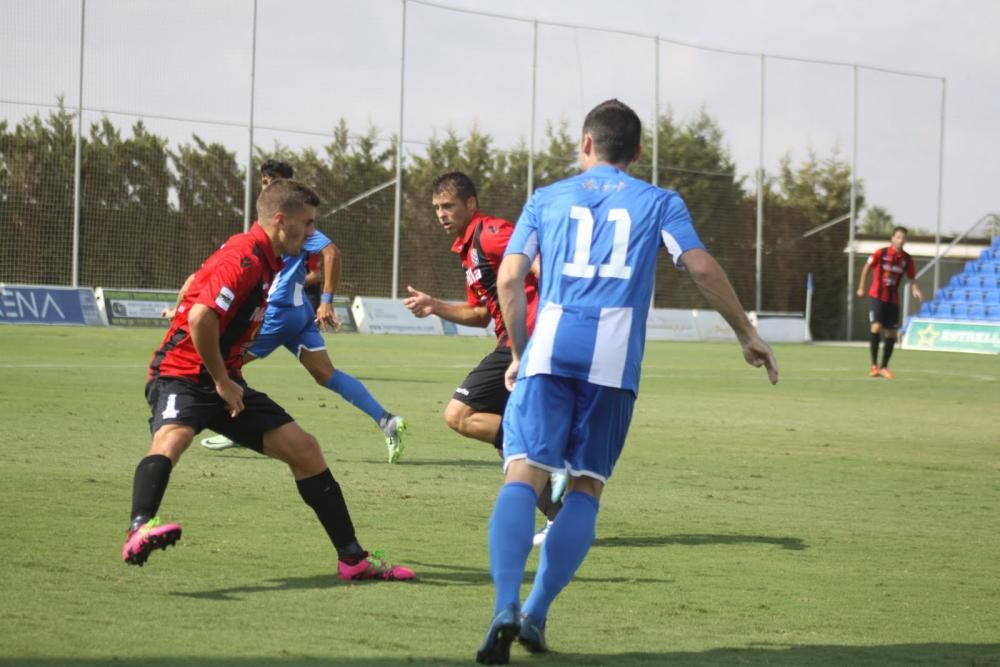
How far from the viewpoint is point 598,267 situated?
5.16 meters

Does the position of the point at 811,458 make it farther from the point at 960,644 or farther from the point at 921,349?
the point at 921,349

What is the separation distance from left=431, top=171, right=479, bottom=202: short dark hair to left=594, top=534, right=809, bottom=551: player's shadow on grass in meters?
2.11

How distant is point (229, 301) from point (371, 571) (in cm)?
134

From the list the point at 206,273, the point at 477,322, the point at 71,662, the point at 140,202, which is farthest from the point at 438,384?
the point at 140,202

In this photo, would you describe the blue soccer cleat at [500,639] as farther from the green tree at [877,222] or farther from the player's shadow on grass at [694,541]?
the green tree at [877,222]

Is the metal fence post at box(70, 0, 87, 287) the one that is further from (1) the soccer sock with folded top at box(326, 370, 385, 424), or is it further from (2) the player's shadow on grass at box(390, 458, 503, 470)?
(2) the player's shadow on grass at box(390, 458, 503, 470)

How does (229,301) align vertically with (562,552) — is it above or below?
above

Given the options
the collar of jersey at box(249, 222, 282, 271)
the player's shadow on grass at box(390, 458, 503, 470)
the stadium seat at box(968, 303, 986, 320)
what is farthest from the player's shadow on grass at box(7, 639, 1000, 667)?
the stadium seat at box(968, 303, 986, 320)

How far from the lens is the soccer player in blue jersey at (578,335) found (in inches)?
200

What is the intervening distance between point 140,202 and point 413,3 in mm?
10576

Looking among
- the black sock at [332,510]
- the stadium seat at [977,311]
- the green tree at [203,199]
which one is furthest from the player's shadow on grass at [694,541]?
the stadium seat at [977,311]

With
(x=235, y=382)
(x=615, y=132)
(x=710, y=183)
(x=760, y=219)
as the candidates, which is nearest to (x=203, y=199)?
(x=710, y=183)

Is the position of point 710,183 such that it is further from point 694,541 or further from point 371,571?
point 371,571

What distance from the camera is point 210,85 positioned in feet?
123
